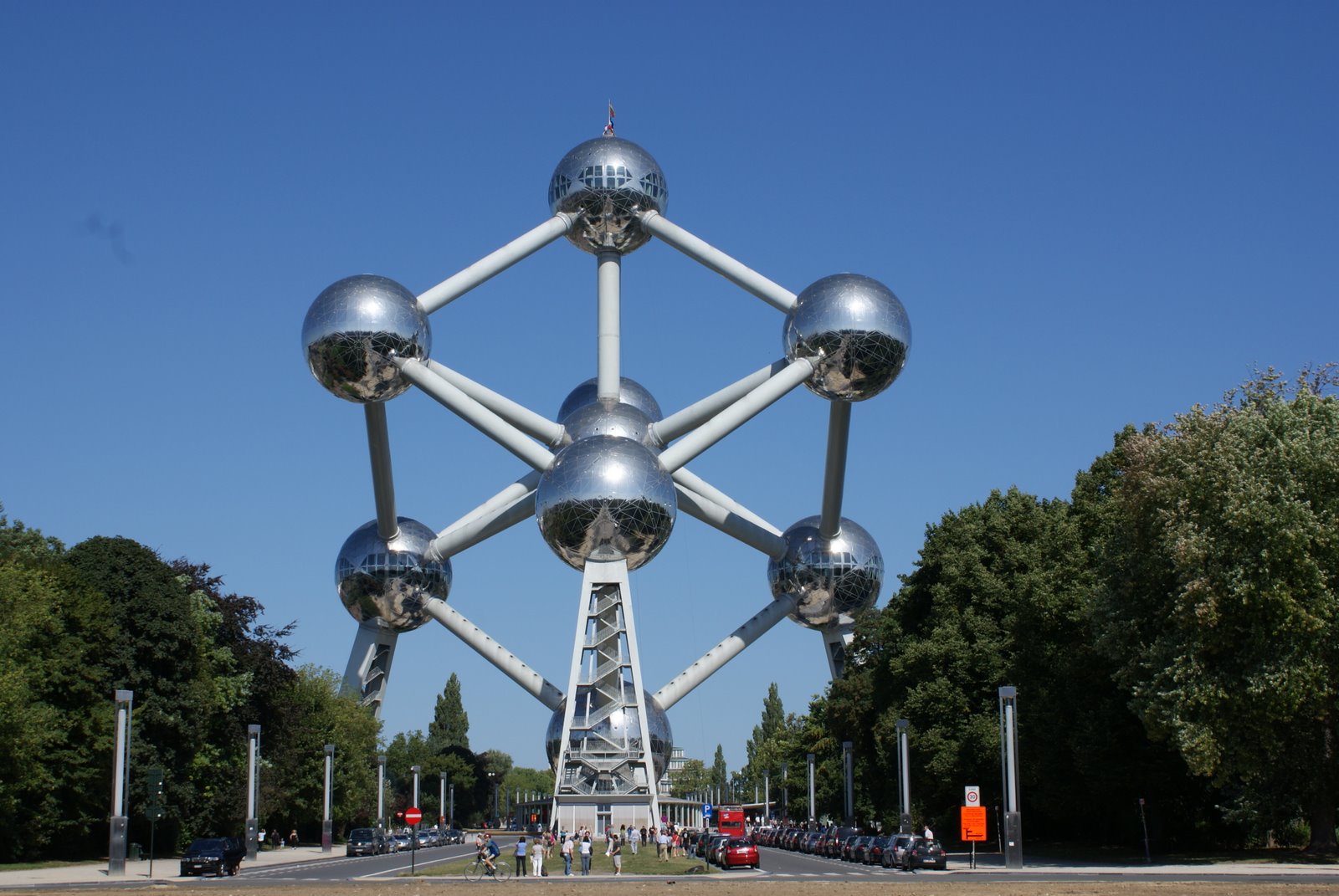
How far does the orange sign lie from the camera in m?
27.3

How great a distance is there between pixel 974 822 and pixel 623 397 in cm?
2838

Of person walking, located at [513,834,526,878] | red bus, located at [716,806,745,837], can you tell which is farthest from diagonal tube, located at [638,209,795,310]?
red bus, located at [716,806,745,837]

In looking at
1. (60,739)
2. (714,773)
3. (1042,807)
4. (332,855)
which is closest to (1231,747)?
(1042,807)

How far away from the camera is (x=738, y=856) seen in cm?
3556

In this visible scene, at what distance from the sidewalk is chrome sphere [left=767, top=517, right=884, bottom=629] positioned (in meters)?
17.0

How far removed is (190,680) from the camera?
137ft

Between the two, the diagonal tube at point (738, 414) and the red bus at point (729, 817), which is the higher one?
the diagonal tube at point (738, 414)

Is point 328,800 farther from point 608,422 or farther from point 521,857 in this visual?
point 521,857

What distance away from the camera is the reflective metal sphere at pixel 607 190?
4606 cm

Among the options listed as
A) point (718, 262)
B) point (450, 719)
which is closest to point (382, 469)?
point (718, 262)

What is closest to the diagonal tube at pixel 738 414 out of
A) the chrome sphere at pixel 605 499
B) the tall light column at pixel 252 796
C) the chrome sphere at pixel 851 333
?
the chrome sphere at pixel 851 333

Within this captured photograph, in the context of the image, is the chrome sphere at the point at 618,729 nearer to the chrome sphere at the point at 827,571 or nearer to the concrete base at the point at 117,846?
the chrome sphere at the point at 827,571

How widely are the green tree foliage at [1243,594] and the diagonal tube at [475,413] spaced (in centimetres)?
1720

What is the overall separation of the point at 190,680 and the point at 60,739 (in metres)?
5.64
